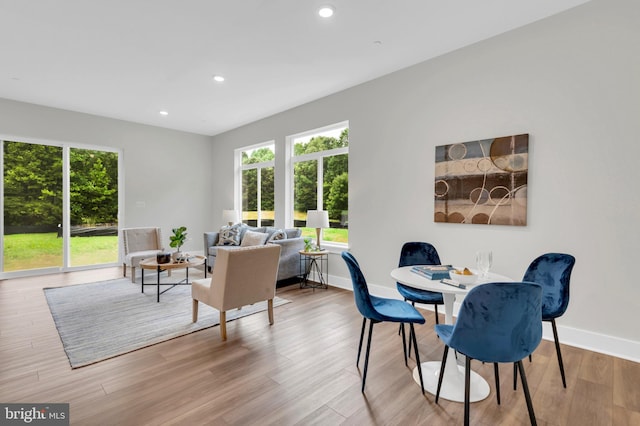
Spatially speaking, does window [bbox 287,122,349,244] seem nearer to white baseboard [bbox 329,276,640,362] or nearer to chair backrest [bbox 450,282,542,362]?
white baseboard [bbox 329,276,640,362]

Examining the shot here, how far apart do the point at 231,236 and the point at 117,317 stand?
2.59 metres

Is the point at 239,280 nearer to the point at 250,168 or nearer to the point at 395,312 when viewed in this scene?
the point at 395,312

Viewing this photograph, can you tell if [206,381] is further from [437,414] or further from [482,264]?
[482,264]

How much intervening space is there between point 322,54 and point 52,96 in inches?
180

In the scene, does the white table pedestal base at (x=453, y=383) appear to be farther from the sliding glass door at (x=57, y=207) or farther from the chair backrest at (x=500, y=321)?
the sliding glass door at (x=57, y=207)

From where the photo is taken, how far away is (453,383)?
2156mm

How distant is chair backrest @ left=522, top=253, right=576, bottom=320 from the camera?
226 centimetres

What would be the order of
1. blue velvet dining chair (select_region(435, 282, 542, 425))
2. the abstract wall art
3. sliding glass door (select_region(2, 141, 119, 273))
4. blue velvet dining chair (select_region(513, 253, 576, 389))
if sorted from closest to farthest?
1. blue velvet dining chair (select_region(435, 282, 542, 425))
2. blue velvet dining chair (select_region(513, 253, 576, 389))
3. the abstract wall art
4. sliding glass door (select_region(2, 141, 119, 273))

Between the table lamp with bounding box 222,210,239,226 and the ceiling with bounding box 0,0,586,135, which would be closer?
the ceiling with bounding box 0,0,586,135

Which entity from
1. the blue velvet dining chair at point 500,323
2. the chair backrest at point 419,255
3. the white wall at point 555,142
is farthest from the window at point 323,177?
the blue velvet dining chair at point 500,323

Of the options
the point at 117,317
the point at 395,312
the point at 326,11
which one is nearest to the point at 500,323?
the point at 395,312

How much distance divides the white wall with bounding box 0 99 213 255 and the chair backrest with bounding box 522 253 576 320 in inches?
271

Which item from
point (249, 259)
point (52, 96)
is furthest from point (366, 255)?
point (52, 96)

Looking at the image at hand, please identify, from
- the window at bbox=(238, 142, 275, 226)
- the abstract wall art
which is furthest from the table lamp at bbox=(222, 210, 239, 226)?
the abstract wall art
